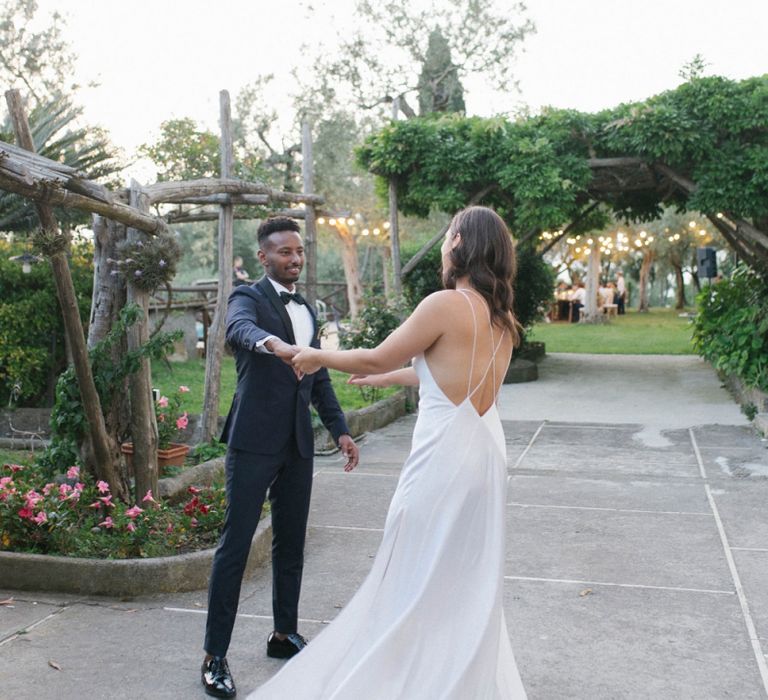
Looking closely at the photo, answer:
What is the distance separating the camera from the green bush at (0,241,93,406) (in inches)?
431

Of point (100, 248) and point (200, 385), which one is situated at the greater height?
point (100, 248)

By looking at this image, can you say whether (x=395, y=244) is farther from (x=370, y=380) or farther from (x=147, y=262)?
(x=370, y=380)

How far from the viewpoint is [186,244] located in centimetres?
4484

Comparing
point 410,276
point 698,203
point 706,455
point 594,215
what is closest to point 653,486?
point 706,455

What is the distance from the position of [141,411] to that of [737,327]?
947cm

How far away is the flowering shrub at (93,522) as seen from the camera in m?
5.27

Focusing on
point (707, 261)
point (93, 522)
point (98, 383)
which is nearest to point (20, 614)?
point (93, 522)

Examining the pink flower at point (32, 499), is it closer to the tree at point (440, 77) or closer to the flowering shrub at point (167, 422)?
the flowering shrub at point (167, 422)

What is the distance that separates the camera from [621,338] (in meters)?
26.2

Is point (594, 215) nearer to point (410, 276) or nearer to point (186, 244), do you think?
point (410, 276)

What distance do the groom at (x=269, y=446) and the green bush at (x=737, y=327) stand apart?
27.7 feet

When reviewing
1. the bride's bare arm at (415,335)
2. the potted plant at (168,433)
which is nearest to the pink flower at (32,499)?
the potted plant at (168,433)

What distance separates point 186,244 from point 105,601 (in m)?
41.2

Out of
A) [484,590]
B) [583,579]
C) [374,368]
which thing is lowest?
[583,579]
